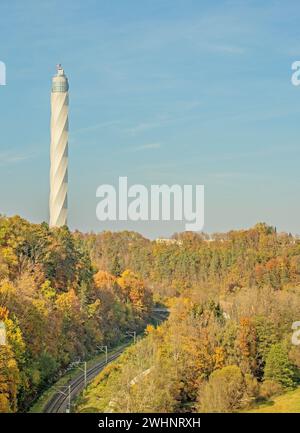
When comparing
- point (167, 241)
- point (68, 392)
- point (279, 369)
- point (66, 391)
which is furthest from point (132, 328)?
point (167, 241)

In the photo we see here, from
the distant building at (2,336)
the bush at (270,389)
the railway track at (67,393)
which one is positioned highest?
the distant building at (2,336)

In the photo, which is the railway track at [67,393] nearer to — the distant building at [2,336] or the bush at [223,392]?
the distant building at [2,336]

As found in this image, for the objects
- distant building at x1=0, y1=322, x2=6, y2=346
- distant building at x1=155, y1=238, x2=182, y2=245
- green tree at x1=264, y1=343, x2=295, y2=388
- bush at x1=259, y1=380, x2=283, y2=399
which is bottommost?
bush at x1=259, y1=380, x2=283, y2=399

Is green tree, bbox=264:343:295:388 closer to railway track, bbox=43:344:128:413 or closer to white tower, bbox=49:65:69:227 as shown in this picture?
railway track, bbox=43:344:128:413

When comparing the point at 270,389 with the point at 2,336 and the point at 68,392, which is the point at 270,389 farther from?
the point at 2,336

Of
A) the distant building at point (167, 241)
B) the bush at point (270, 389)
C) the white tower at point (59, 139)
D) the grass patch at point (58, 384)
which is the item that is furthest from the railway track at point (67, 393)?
the distant building at point (167, 241)

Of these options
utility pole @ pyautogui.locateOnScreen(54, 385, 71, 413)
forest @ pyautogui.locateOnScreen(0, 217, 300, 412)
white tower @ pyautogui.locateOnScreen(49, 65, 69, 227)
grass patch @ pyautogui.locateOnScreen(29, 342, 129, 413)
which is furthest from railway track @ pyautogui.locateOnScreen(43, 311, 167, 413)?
white tower @ pyautogui.locateOnScreen(49, 65, 69, 227)
